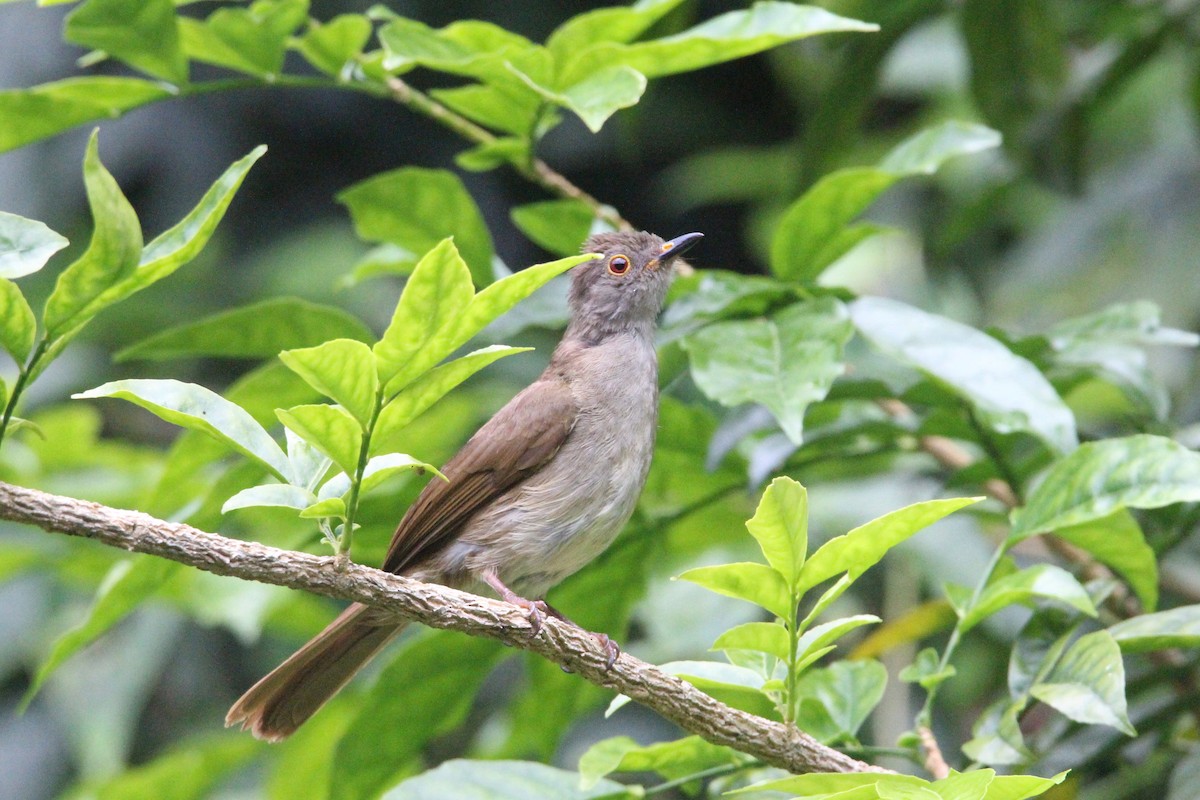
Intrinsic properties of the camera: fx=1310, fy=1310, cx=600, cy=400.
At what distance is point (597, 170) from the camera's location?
871 centimetres

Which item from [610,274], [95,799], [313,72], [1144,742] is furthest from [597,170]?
[1144,742]

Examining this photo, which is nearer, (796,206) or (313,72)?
(796,206)

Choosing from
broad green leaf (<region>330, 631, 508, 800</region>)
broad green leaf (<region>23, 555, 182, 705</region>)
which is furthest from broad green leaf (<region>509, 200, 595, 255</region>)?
broad green leaf (<region>23, 555, 182, 705</region>)

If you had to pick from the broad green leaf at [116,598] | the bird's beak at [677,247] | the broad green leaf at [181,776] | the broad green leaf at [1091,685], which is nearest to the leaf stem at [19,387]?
Result: the broad green leaf at [116,598]

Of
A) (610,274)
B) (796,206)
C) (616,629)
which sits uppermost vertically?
(796,206)

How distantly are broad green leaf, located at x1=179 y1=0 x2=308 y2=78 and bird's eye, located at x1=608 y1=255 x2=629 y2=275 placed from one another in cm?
129

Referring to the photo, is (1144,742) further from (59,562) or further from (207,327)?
(59,562)

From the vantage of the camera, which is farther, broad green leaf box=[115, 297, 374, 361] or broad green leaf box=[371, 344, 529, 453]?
broad green leaf box=[115, 297, 374, 361]

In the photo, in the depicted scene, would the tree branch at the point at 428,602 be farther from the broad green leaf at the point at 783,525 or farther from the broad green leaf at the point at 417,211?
the broad green leaf at the point at 417,211

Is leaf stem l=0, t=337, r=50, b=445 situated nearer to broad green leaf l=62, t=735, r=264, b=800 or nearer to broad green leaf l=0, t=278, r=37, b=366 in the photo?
broad green leaf l=0, t=278, r=37, b=366

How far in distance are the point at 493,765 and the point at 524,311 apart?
115 centimetres

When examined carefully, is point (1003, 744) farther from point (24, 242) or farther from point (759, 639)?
point (24, 242)

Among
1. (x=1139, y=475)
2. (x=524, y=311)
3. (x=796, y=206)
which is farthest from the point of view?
(x=524, y=311)

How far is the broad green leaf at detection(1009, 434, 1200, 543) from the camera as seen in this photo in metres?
2.49
